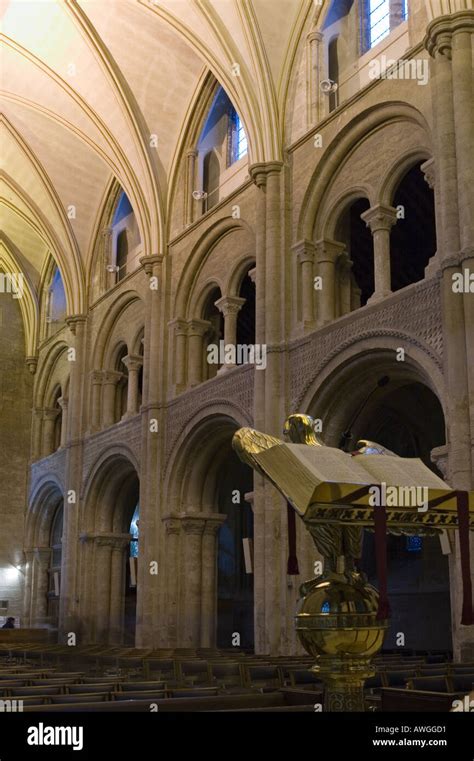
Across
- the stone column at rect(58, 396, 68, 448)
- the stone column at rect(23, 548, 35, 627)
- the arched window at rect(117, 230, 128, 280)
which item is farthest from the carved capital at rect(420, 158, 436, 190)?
the stone column at rect(23, 548, 35, 627)

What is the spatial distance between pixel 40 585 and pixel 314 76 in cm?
2081

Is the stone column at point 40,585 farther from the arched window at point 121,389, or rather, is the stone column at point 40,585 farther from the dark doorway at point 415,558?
the dark doorway at point 415,558

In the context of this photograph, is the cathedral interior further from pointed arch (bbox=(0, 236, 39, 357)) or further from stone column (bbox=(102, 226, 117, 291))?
pointed arch (bbox=(0, 236, 39, 357))

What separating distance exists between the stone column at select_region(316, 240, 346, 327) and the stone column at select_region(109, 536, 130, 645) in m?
12.2

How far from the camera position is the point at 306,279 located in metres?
17.0

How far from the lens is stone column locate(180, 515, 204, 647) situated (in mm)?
20234

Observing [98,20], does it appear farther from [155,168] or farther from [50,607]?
[50,607]

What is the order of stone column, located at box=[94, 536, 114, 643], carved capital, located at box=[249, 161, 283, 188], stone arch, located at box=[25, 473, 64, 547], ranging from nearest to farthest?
carved capital, located at box=[249, 161, 283, 188] < stone column, located at box=[94, 536, 114, 643] < stone arch, located at box=[25, 473, 64, 547]

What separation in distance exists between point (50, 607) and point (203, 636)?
1196 cm

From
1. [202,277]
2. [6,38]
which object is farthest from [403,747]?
[6,38]

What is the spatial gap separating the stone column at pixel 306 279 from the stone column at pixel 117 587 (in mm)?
11897

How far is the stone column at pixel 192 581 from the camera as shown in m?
20.2

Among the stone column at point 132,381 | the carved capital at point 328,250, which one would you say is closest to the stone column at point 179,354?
the stone column at point 132,381

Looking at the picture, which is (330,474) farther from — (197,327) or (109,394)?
(109,394)
